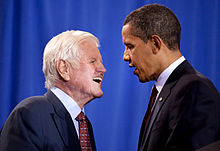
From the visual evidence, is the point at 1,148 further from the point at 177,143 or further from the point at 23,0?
the point at 23,0

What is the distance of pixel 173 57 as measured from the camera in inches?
58.4

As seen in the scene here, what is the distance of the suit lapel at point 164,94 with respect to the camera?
1.38 meters

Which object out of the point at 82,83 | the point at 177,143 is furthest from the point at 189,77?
the point at 82,83

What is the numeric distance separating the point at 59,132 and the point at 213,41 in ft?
5.78

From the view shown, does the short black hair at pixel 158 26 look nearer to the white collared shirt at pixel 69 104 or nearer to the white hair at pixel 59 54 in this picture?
the white hair at pixel 59 54

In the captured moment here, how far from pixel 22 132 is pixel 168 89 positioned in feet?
2.40

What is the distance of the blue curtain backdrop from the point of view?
2549mm

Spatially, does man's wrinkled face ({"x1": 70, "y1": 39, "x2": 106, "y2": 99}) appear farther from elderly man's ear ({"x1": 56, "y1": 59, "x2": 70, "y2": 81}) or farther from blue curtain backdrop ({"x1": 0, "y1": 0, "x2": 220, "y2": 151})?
blue curtain backdrop ({"x1": 0, "y1": 0, "x2": 220, "y2": 151})

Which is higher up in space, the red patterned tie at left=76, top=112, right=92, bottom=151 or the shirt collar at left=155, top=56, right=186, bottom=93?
the shirt collar at left=155, top=56, right=186, bottom=93

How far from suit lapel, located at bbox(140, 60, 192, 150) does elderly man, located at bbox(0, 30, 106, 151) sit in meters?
0.35

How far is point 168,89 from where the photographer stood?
1407 millimetres

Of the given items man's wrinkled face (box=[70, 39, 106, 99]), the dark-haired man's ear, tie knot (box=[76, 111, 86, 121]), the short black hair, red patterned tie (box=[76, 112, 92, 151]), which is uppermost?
the short black hair

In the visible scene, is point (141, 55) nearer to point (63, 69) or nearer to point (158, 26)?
point (158, 26)

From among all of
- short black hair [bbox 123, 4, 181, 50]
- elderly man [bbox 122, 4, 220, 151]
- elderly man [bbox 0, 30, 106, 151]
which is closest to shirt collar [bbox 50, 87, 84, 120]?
elderly man [bbox 0, 30, 106, 151]
